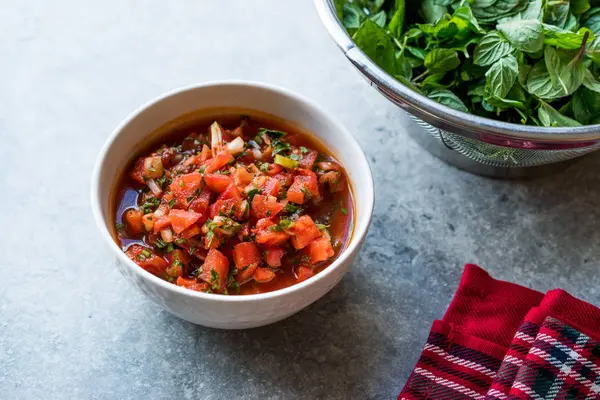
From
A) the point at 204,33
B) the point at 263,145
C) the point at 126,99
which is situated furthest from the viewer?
the point at 204,33

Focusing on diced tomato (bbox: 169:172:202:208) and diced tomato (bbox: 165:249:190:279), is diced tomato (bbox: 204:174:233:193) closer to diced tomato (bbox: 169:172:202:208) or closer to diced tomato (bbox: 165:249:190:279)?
diced tomato (bbox: 169:172:202:208)

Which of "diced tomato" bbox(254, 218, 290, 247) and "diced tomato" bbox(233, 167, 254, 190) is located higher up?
"diced tomato" bbox(233, 167, 254, 190)

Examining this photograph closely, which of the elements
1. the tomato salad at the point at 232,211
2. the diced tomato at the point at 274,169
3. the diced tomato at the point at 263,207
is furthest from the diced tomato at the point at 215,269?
the diced tomato at the point at 274,169

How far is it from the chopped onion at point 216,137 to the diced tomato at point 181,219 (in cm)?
17

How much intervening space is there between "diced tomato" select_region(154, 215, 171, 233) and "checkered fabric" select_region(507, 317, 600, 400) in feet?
2.28

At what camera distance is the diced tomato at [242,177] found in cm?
143

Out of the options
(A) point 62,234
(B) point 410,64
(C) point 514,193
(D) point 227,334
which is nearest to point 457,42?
(B) point 410,64

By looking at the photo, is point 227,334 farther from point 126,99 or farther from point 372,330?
point 126,99

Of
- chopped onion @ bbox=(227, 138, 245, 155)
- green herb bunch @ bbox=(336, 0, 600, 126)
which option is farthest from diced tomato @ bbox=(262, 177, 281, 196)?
green herb bunch @ bbox=(336, 0, 600, 126)

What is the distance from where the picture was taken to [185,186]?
1.43m

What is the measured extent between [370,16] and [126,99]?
0.64 m

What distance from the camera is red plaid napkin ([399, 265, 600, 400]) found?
135cm

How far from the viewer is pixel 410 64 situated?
166cm

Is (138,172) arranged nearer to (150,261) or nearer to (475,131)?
(150,261)
